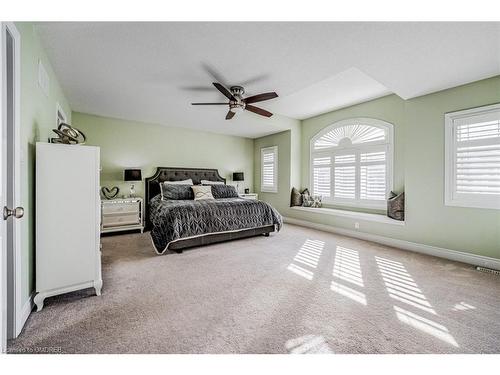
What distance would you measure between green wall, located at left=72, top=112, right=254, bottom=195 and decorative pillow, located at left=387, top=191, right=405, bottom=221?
393cm

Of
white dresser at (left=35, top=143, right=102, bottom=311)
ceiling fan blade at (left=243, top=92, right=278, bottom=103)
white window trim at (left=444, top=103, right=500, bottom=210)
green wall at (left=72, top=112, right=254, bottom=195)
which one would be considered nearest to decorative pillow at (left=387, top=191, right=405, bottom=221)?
white window trim at (left=444, top=103, right=500, bottom=210)

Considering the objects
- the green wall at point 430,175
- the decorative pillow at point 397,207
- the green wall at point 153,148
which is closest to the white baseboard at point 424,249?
the green wall at point 430,175

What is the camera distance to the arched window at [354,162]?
167 inches

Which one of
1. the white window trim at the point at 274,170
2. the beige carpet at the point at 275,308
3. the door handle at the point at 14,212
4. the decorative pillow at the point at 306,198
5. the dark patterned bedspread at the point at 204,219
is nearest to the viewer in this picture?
the door handle at the point at 14,212

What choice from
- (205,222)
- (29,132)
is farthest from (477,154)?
(29,132)

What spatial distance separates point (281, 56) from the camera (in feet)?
8.28

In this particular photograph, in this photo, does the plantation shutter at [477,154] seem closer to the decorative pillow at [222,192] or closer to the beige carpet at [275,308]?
the beige carpet at [275,308]

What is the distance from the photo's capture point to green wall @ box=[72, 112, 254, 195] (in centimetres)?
476

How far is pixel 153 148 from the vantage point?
5328 mm

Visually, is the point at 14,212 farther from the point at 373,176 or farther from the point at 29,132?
the point at 373,176

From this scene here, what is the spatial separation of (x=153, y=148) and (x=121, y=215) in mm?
1730

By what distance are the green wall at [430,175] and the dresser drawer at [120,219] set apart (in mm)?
4181

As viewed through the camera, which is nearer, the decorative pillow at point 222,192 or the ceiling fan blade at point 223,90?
the ceiling fan blade at point 223,90

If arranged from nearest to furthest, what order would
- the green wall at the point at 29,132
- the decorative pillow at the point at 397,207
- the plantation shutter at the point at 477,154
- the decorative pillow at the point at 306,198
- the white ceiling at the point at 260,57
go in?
the green wall at the point at 29,132 → the white ceiling at the point at 260,57 → the plantation shutter at the point at 477,154 → the decorative pillow at the point at 397,207 → the decorative pillow at the point at 306,198
